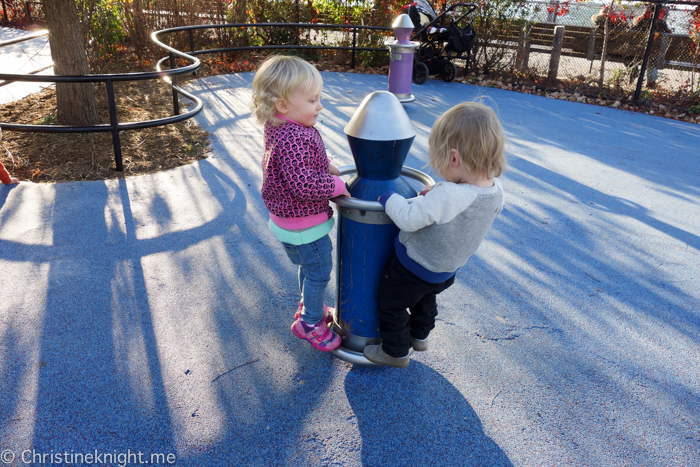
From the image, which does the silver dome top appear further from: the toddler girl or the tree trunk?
the tree trunk

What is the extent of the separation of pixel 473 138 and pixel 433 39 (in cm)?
781

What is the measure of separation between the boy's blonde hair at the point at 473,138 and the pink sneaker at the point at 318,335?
104cm

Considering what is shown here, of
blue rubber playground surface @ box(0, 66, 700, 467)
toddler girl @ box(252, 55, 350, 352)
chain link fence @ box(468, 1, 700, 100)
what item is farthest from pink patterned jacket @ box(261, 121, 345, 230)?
chain link fence @ box(468, 1, 700, 100)

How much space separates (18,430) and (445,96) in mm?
7490

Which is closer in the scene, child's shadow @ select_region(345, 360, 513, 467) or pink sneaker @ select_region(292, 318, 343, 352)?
child's shadow @ select_region(345, 360, 513, 467)

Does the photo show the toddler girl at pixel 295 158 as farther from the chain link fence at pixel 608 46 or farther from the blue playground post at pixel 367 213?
the chain link fence at pixel 608 46

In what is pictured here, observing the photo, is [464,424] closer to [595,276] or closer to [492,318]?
[492,318]

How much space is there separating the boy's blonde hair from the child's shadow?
1.04 metres

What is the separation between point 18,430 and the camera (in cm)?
203

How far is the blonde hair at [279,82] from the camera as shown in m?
1.97

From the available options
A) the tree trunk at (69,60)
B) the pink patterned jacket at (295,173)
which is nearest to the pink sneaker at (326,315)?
the pink patterned jacket at (295,173)

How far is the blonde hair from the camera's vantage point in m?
1.97

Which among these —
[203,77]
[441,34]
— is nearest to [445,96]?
[441,34]

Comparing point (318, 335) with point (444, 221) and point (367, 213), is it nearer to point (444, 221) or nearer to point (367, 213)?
point (367, 213)
